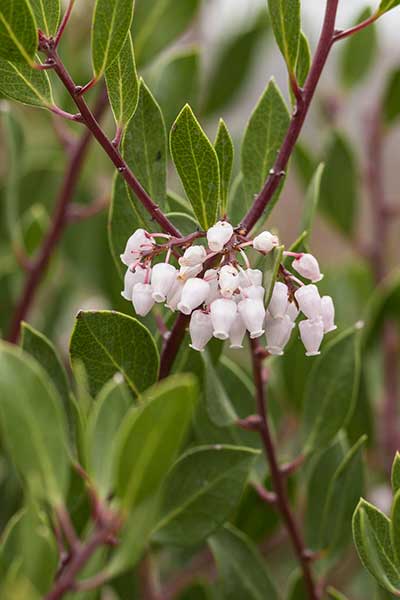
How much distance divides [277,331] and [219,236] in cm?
8

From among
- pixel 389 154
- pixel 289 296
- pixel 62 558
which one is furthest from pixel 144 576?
pixel 389 154

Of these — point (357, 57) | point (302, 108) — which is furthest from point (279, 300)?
point (357, 57)

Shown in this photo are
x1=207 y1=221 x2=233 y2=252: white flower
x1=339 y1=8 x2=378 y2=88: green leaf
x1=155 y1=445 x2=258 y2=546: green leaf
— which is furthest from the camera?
x1=339 y1=8 x2=378 y2=88: green leaf

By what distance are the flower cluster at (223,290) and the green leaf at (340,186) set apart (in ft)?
2.15

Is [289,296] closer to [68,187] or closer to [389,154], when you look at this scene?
[68,187]

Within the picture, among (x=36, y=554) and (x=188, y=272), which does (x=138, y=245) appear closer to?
(x=188, y=272)

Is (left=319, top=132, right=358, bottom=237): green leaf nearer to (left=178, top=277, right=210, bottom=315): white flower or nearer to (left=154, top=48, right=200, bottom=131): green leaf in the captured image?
(left=154, top=48, right=200, bottom=131): green leaf

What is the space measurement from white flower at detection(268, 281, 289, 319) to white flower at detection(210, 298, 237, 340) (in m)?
0.04

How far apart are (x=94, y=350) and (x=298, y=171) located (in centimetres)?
69

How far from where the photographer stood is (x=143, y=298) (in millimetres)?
563

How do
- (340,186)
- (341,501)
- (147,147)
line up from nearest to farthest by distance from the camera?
(147,147) → (341,501) → (340,186)

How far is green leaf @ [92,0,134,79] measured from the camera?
0.53m

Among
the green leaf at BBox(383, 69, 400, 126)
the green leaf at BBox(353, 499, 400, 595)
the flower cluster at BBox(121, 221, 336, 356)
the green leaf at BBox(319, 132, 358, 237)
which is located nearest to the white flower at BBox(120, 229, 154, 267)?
the flower cluster at BBox(121, 221, 336, 356)

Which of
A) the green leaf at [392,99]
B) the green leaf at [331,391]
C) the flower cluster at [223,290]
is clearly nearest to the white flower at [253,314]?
the flower cluster at [223,290]
